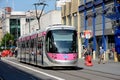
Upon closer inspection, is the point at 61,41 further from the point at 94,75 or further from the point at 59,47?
the point at 94,75

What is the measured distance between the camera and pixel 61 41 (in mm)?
29984

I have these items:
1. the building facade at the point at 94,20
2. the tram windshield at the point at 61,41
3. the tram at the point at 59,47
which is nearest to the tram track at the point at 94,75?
the tram at the point at 59,47

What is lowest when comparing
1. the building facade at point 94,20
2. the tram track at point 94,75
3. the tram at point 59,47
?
the tram track at point 94,75

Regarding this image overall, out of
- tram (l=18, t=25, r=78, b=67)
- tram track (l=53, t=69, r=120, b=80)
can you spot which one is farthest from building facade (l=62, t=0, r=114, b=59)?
tram track (l=53, t=69, r=120, b=80)

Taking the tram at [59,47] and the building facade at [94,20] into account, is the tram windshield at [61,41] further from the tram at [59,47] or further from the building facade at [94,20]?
the building facade at [94,20]

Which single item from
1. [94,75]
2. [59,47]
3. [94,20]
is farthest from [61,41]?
[94,20]

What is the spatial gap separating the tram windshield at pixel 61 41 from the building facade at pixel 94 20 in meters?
15.4

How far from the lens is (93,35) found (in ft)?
172

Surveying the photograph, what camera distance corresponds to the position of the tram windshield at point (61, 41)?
29.9m

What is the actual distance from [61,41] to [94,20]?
22797 mm

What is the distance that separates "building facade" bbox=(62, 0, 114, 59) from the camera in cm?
4703

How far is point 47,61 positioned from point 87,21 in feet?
86.2

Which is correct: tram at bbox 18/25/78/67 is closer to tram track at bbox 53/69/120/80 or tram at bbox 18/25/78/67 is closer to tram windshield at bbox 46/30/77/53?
tram windshield at bbox 46/30/77/53

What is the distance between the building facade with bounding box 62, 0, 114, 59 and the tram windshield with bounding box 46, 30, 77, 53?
15.4 meters
